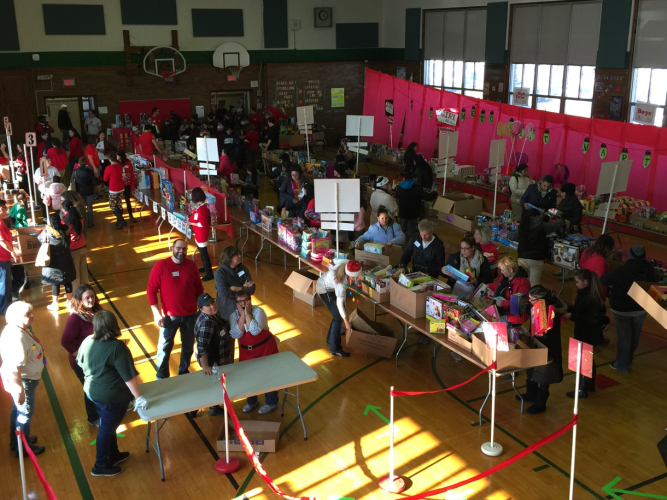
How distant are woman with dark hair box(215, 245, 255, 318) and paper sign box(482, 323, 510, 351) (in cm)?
259

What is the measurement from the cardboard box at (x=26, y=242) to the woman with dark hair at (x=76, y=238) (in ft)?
2.38

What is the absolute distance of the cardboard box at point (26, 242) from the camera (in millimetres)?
9441

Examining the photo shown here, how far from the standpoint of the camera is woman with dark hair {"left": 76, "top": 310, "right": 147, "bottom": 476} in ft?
17.1

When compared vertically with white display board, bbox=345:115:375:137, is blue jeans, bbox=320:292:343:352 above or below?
below

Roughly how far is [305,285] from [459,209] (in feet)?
12.4

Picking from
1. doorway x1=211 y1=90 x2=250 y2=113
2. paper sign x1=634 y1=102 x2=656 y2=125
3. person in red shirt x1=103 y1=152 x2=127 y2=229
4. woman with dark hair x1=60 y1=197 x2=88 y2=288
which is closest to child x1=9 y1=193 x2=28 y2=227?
person in red shirt x1=103 y1=152 x2=127 y2=229

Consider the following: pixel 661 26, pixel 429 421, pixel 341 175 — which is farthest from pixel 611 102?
pixel 429 421

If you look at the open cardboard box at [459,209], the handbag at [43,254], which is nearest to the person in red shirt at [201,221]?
the handbag at [43,254]

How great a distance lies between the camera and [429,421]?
6559 mm

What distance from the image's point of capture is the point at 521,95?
60.5 ft

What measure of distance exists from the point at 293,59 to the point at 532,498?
20.7 meters

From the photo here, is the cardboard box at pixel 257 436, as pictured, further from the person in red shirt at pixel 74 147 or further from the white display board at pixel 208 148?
the person in red shirt at pixel 74 147

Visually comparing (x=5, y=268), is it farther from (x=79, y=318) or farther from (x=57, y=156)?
(x=57, y=156)

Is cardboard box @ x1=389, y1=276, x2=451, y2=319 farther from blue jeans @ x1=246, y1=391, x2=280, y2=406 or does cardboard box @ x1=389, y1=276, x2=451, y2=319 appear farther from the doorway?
the doorway
